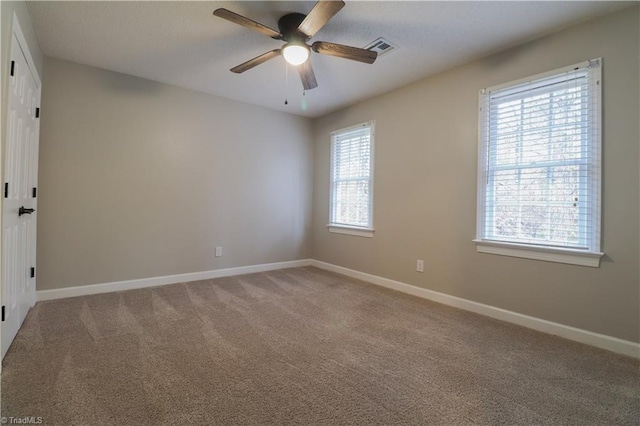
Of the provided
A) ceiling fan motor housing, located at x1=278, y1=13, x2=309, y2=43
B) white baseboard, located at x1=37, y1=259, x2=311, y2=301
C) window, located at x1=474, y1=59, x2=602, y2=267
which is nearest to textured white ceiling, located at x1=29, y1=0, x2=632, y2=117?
ceiling fan motor housing, located at x1=278, y1=13, x2=309, y2=43

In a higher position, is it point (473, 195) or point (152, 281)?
point (473, 195)

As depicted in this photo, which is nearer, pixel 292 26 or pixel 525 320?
pixel 292 26

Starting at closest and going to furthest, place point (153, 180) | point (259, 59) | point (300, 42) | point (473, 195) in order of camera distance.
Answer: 1. point (300, 42)
2. point (259, 59)
3. point (473, 195)
4. point (153, 180)

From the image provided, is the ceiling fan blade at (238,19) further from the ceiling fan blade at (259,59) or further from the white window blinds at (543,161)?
the white window blinds at (543,161)

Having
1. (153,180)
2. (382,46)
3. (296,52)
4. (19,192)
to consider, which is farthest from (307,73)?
(19,192)

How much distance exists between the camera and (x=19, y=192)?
A: 230 centimetres

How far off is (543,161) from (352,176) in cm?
234

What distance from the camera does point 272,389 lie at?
1674 mm

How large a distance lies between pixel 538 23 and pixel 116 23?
11.0 ft

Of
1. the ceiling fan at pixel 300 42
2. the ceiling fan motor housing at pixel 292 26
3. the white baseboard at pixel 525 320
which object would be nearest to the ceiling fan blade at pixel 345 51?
the ceiling fan at pixel 300 42

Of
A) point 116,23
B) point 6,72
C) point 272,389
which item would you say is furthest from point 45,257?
point 272,389

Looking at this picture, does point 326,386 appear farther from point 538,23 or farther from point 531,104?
point 538,23

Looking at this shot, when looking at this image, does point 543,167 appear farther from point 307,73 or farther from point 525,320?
point 307,73

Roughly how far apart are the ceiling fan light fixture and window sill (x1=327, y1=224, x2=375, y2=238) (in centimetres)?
235
